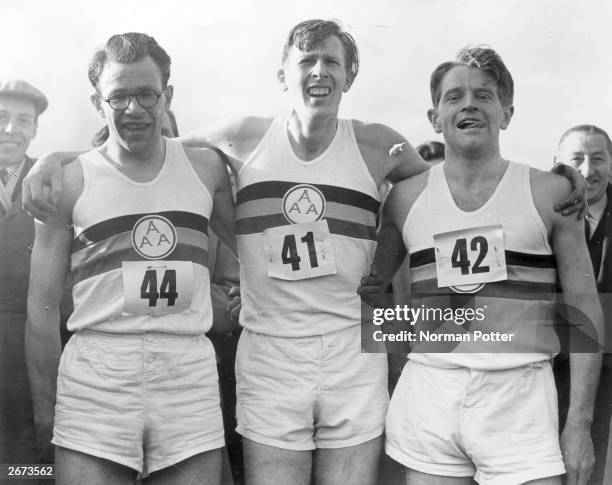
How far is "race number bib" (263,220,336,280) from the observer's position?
8.67 ft

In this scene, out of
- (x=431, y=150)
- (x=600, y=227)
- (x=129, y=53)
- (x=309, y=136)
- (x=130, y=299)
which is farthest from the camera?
(x=431, y=150)

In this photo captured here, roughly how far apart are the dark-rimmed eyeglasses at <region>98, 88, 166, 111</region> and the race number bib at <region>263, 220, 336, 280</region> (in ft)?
2.14

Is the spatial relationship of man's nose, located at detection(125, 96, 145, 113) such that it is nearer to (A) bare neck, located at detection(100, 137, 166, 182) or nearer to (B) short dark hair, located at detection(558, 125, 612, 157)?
(A) bare neck, located at detection(100, 137, 166, 182)

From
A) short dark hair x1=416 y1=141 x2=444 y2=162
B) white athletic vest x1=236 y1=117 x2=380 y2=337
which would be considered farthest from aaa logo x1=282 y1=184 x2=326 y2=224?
short dark hair x1=416 y1=141 x2=444 y2=162

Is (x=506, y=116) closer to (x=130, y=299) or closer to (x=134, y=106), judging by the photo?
(x=134, y=106)

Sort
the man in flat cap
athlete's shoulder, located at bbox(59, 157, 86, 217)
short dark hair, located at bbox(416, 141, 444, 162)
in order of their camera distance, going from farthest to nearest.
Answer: short dark hair, located at bbox(416, 141, 444, 162), the man in flat cap, athlete's shoulder, located at bbox(59, 157, 86, 217)

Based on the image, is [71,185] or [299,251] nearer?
[71,185]

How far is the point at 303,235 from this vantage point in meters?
2.70

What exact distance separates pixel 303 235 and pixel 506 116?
0.93 metres

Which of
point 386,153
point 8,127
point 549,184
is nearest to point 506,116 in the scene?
point 549,184

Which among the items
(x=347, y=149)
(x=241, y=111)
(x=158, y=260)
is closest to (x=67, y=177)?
(x=158, y=260)

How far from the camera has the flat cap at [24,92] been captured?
2.94m

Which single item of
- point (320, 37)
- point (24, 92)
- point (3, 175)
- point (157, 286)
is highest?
point (320, 37)

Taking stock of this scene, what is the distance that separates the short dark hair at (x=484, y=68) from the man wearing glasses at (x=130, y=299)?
0.94m
